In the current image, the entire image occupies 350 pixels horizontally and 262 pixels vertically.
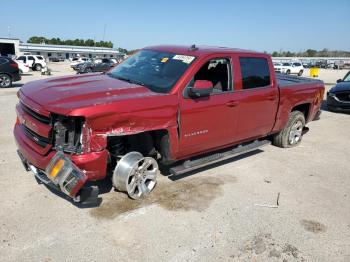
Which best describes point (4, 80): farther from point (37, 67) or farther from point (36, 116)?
point (37, 67)

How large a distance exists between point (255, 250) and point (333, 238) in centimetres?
101

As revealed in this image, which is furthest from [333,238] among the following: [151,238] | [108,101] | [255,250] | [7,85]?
[7,85]

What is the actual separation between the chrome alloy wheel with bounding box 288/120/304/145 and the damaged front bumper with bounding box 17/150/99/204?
15.9ft

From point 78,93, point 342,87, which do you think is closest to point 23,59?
point 342,87

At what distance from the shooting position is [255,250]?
3580 millimetres

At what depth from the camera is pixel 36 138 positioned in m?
4.14

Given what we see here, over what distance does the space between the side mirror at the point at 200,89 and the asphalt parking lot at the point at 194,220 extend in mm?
1374

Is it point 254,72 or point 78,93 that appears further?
point 254,72

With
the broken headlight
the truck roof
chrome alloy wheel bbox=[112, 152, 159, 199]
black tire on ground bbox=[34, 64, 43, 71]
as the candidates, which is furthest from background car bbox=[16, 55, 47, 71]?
the broken headlight

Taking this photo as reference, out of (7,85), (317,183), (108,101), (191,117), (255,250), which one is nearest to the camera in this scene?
(255,250)

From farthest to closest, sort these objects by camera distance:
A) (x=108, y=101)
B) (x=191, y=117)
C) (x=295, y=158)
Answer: (x=295, y=158) → (x=191, y=117) → (x=108, y=101)

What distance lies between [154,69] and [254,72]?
1774mm

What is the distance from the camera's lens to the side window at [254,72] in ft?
18.2

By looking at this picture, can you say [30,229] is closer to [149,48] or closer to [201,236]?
[201,236]
